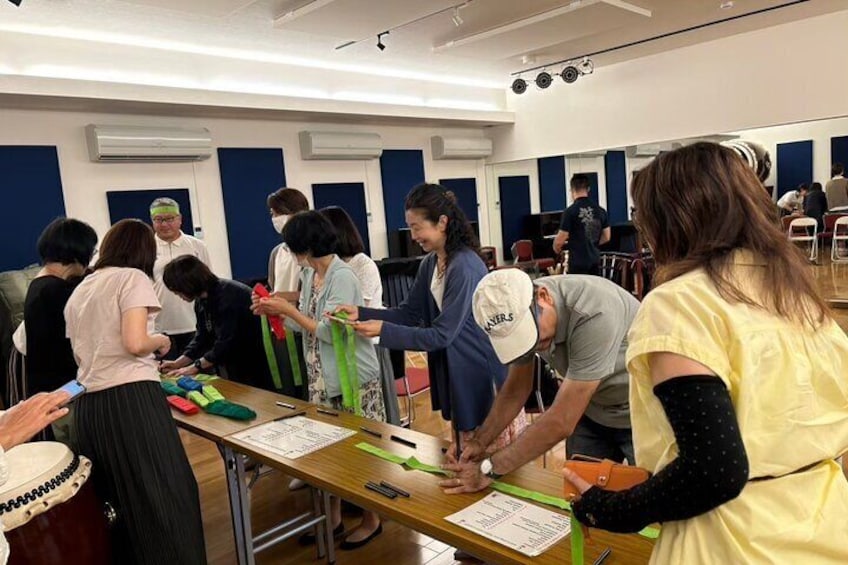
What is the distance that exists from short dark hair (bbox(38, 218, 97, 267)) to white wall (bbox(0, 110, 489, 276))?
3.37m

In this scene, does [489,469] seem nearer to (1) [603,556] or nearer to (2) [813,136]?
(1) [603,556]

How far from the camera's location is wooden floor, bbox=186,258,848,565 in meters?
2.63

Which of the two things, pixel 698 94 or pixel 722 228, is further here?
pixel 698 94

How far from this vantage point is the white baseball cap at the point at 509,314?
4.60 feet

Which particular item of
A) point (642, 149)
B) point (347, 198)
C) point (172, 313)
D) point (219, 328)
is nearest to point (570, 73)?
point (642, 149)

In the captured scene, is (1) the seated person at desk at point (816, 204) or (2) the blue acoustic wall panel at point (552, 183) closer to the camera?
(1) the seated person at desk at point (816, 204)

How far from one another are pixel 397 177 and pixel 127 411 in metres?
6.18

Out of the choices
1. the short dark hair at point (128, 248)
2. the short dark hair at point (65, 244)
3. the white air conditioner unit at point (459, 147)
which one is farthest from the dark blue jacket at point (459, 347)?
the white air conditioner unit at point (459, 147)

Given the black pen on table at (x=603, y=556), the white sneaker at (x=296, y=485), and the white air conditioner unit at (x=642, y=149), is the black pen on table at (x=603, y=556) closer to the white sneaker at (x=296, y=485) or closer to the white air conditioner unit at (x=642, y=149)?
the white sneaker at (x=296, y=485)

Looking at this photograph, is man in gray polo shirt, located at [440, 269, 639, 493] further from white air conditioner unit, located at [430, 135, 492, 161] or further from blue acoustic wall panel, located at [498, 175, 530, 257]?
blue acoustic wall panel, located at [498, 175, 530, 257]

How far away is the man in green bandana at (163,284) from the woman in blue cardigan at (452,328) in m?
1.92

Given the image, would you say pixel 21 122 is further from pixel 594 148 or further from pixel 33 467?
pixel 594 148

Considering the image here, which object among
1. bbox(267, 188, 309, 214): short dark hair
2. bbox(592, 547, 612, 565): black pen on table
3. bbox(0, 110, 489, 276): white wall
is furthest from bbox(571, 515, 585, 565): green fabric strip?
bbox(0, 110, 489, 276): white wall

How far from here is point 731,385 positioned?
85cm
